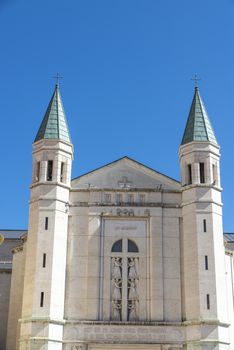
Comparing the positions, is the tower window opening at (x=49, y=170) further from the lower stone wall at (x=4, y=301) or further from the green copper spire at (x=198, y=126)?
the lower stone wall at (x=4, y=301)

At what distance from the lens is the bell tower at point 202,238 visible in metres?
36.8

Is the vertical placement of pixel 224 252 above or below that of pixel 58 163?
below

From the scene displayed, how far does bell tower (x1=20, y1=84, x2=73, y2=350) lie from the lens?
Answer: 3653 centimetres

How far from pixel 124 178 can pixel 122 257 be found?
5.54 meters

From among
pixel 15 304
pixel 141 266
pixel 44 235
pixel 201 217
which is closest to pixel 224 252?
pixel 201 217

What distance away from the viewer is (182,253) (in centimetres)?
3941

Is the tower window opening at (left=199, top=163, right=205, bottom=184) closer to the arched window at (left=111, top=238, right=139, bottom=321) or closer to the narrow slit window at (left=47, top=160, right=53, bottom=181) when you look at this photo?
the arched window at (left=111, top=238, right=139, bottom=321)

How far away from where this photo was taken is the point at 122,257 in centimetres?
3931

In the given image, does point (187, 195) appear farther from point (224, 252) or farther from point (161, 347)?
point (161, 347)

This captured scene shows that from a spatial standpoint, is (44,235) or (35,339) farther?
(44,235)

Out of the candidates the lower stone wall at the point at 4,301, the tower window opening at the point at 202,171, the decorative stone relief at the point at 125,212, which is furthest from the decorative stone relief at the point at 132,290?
the lower stone wall at the point at 4,301

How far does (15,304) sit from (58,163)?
1037 centimetres

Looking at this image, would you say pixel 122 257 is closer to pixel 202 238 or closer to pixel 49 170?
pixel 202 238

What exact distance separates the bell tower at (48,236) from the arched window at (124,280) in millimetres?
3283
